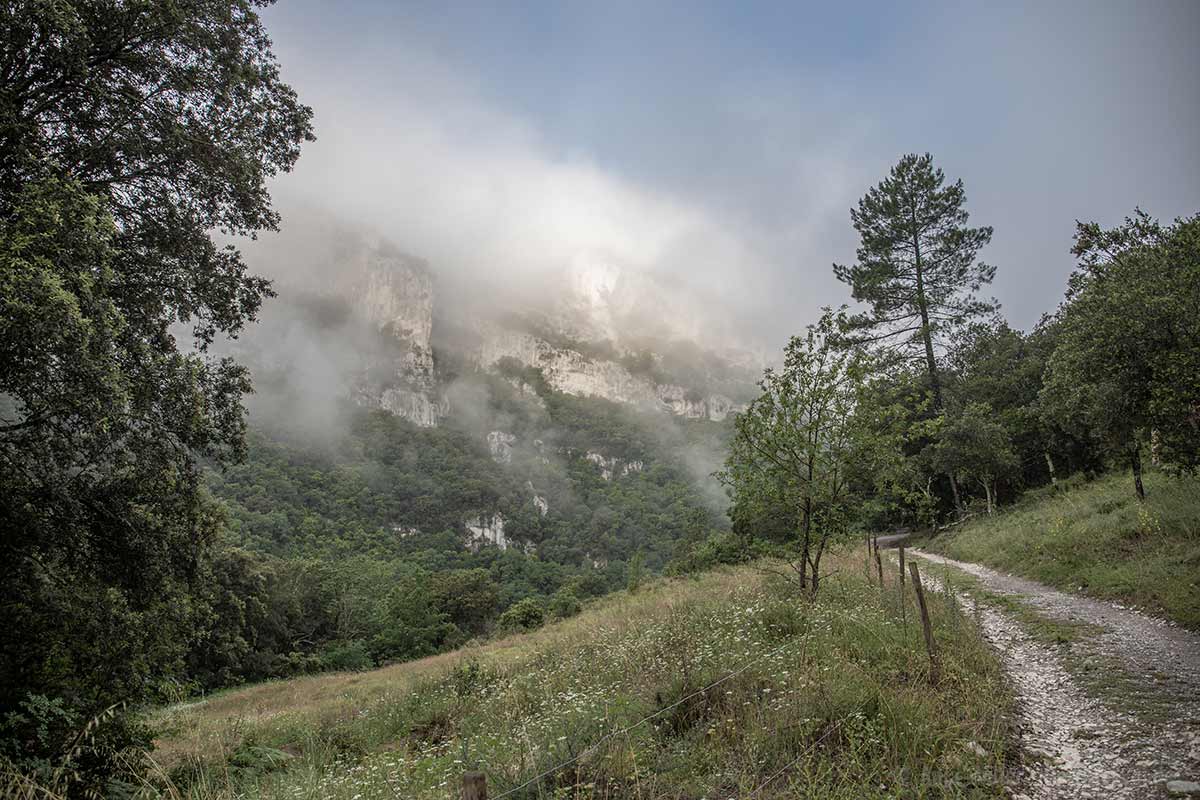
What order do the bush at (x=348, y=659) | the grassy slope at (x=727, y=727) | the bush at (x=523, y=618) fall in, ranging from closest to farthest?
1. the grassy slope at (x=727, y=727)
2. the bush at (x=523, y=618)
3. the bush at (x=348, y=659)

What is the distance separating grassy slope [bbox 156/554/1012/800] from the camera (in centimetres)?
404

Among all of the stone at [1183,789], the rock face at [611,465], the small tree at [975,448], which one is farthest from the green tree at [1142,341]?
the rock face at [611,465]

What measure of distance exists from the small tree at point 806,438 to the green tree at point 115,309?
29.1ft

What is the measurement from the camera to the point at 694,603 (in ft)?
36.4

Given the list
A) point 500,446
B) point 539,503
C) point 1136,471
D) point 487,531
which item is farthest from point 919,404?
point 500,446

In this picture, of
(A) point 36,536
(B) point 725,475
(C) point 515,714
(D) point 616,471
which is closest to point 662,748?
(C) point 515,714

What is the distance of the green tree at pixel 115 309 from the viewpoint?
6.08 metres

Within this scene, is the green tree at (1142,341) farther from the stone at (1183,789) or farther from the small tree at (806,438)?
the stone at (1183,789)

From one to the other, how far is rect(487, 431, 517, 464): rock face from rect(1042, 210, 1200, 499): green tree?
174226 mm

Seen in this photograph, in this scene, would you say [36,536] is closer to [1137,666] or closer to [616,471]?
[1137,666]

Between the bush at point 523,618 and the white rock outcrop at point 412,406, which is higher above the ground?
the white rock outcrop at point 412,406

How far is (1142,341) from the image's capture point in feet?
35.1

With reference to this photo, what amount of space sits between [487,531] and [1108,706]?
129 metres

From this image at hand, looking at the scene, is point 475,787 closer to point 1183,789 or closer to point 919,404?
point 1183,789
